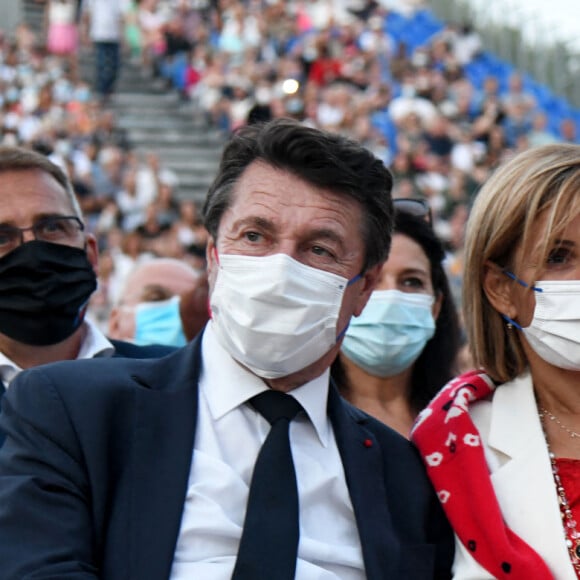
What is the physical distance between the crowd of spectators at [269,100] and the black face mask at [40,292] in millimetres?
8515

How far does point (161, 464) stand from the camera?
3.08 metres

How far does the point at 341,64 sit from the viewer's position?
2198 centimetres

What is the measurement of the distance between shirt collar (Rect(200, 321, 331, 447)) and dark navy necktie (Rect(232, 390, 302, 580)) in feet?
0.16

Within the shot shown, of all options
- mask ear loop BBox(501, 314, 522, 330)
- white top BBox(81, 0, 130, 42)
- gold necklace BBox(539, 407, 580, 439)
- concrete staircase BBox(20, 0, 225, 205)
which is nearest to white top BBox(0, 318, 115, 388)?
mask ear loop BBox(501, 314, 522, 330)

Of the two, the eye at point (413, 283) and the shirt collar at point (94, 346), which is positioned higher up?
the eye at point (413, 283)

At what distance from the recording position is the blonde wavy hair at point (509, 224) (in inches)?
139

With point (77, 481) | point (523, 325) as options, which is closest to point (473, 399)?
point (523, 325)

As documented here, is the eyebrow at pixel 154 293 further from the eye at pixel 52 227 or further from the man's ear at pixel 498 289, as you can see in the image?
the man's ear at pixel 498 289

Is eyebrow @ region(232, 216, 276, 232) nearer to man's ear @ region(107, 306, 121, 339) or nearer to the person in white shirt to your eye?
man's ear @ region(107, 306, 121, 339)

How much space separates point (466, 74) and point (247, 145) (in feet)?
67.8

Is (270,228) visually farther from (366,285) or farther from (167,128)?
(167,128)

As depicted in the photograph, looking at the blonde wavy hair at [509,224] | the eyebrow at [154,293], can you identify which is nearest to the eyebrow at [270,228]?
the blonde wavy hair at [509,224]

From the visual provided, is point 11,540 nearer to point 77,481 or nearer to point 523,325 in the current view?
point 77,481

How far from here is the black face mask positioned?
401 cm
